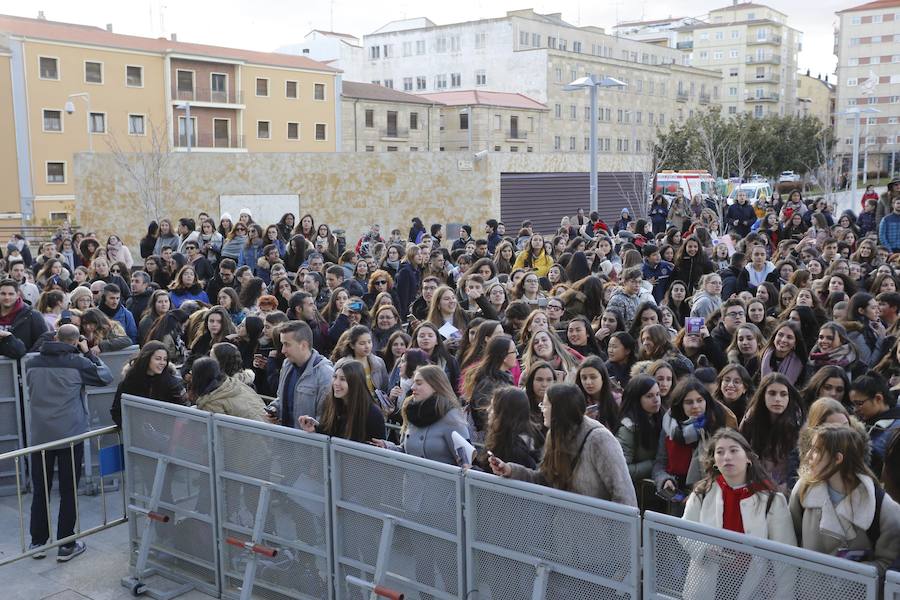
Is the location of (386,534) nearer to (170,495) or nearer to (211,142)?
(170,495)

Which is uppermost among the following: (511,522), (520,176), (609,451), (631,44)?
(631,44)

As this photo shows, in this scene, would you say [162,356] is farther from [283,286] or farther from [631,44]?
[631,44]

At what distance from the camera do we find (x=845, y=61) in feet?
299

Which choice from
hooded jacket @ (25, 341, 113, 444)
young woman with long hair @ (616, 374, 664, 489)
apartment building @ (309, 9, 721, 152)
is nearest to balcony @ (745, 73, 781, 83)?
apartment building @ (309, 9, 721, 152)

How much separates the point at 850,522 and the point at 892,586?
2.72ft

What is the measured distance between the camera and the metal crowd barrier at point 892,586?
138 inches

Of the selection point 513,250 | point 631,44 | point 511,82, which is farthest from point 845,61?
point 513,250

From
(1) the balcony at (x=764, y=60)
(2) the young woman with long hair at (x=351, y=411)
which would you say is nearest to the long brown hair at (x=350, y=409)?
(2) the young woman with long hair at (x=351, y=411)

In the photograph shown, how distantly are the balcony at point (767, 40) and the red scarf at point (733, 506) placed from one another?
10474 cm

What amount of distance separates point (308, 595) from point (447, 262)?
797cm

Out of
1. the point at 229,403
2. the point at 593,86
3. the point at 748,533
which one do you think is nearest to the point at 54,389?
the point at 229,403

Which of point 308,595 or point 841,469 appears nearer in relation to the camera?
point 841,469

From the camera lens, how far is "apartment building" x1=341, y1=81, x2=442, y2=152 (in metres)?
63.0

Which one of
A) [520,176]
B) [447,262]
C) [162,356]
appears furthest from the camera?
[520,176]
